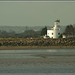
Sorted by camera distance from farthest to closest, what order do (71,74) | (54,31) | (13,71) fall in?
(54,31) → (13,71) → (71,74)

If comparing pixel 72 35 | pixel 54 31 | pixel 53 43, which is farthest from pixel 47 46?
pixel 72 35

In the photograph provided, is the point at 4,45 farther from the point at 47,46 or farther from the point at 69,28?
the point at 69,28

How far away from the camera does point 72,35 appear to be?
7131 cm

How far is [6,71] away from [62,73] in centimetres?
376

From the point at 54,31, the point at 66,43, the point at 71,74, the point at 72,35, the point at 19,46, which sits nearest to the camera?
the point at 71,74

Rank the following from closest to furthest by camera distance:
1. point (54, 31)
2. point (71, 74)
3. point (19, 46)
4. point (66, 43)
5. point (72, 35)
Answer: point (71, 74), point (19, 46), point (66, 43), point (54, 31), point (72, 35)

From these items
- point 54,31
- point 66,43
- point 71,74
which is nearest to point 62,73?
point 71,74

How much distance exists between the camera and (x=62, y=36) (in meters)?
65.8

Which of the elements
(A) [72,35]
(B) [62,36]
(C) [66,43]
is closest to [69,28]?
(A) [72,35]

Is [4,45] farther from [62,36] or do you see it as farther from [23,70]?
[23,70]

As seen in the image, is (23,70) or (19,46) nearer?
(23,70)

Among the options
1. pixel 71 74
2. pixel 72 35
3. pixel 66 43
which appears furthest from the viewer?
pixel 72 35

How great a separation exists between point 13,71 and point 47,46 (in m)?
31.4

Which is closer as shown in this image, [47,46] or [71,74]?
[71,74]
